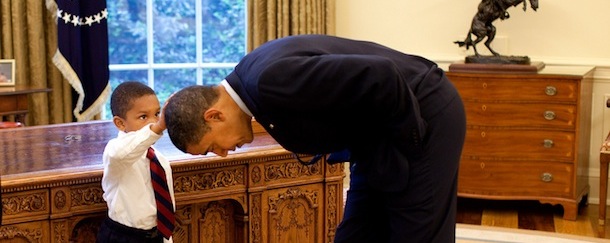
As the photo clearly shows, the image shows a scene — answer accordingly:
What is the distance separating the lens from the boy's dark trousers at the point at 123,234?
11.0 feet

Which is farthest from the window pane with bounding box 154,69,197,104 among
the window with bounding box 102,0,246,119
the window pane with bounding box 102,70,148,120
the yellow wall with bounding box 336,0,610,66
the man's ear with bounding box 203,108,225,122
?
the man's ear with bounding box 203,108,225,122

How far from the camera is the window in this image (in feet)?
22.7

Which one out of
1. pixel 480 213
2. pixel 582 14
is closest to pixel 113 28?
pixel 480 213

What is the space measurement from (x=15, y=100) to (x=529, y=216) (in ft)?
11.9

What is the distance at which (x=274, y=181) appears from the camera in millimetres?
3990

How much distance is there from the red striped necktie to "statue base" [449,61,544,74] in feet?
11.2

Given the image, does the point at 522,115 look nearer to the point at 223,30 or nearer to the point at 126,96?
the point at 223,30

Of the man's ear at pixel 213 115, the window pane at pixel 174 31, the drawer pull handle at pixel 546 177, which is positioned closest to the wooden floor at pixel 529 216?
the drawer pull handle at pixel 546 177

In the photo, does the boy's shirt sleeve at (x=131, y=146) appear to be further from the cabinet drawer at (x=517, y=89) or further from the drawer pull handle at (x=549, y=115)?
the drawer pull handle at (x=549, y=115)

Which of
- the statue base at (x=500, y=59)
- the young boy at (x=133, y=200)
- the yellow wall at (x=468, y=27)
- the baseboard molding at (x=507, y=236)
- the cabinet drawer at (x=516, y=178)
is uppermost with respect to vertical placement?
the yellow wall at (x=468, y=27)

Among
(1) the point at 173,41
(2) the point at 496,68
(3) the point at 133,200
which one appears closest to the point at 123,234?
(3) the point at 133,200

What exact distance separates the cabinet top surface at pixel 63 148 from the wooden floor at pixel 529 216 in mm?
2595

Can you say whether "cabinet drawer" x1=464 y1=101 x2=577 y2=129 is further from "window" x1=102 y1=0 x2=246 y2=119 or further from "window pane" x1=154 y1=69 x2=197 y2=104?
"window pane" x1=154 y1=69 x2=197 y2=104

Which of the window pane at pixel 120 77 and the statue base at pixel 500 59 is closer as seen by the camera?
the statue base at pixel 500 59
